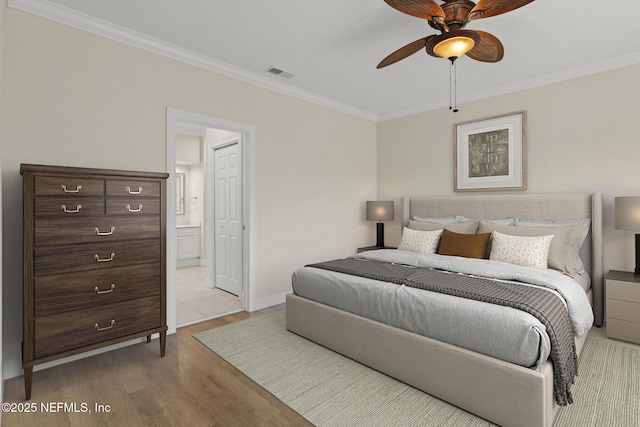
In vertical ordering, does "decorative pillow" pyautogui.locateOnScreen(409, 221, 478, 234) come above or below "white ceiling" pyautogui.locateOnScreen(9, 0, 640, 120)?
below

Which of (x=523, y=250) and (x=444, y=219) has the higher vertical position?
(x=444, y=219)

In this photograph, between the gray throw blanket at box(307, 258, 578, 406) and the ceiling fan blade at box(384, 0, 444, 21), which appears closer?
the gray throw blanket at box(307, 258, 578, 406)

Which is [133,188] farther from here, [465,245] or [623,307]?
[623,307]

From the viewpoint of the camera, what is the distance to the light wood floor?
1.90m

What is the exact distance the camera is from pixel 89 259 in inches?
90.9

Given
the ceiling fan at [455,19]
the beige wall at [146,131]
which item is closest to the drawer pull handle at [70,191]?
the beige wall at [146,131]

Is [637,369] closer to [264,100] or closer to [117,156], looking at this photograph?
[264,100]

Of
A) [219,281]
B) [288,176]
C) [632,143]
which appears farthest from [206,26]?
[632,143]

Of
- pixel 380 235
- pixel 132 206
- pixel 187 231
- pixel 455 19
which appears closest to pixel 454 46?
pixel 455 19

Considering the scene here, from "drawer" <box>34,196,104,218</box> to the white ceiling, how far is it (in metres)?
1.43

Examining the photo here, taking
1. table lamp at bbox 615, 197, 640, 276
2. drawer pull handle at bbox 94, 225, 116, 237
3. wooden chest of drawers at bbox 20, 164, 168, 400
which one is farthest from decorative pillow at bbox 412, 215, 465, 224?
drawer pull handle at bbox 94, 225, 116, 237

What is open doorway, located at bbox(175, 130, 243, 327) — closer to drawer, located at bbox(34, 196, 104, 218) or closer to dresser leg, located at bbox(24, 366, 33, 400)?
dresser leg, located at bbox(24, 366, 33, 400)

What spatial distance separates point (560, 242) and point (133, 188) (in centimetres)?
373

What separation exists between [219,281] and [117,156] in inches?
98.7
